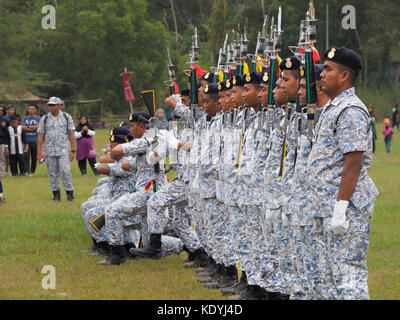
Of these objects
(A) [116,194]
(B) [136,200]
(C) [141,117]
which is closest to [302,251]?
(B) [136,200]

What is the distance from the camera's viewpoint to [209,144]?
301 inches

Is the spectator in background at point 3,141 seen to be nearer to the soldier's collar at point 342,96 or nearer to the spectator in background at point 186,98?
the spectator in background at point 186,98

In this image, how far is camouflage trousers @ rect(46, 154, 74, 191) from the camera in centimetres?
1431

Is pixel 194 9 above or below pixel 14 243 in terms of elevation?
above

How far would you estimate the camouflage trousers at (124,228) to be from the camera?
8820 mm

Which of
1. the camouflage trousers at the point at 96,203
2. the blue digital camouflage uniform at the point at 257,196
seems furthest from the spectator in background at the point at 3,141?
the blue digital camouflage uniform at the point at 257,196

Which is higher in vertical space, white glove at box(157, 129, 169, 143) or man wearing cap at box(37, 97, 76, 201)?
white glove at box(157, 129, 169, 143)

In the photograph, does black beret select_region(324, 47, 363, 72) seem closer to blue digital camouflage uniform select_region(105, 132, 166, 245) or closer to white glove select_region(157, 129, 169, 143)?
white glove select_region(157, 129, 169, 143)

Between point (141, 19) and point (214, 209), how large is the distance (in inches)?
1855

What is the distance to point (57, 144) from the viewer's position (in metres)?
14.1

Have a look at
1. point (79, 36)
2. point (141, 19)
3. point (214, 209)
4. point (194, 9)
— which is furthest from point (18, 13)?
point (214, 209)

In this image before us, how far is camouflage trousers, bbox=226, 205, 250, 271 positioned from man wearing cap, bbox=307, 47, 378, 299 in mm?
1891

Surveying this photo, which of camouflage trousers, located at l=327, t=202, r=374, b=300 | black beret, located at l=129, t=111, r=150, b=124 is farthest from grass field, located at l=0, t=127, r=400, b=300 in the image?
camouflage trousers, located at l=327, t=202, r=374, b=300
